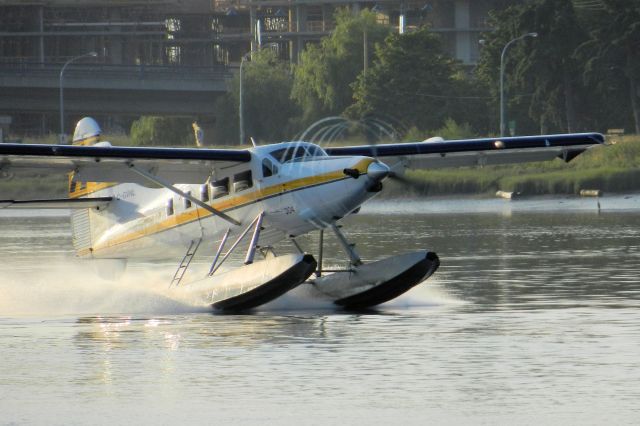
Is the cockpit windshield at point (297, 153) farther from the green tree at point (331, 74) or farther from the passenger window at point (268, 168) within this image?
the green tree at point (331, 74)

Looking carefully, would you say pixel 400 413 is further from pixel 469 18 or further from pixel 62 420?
pixel 469 18

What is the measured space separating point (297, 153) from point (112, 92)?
8368 centimetres

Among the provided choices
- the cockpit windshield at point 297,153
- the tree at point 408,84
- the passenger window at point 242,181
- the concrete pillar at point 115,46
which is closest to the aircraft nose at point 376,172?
the cockpit windshield at point 297,153

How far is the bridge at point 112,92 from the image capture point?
101188 mm

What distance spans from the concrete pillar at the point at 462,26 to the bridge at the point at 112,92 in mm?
34587

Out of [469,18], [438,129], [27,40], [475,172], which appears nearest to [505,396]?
[475,172]

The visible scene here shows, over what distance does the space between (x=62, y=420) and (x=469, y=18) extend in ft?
405

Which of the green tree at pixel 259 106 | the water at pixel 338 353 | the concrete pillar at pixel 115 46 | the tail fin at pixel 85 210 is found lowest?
the water at pixel 338 353

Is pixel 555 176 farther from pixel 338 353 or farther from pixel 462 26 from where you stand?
pixel 462 26

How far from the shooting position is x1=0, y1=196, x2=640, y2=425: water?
1202cm

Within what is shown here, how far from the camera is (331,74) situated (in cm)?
9194

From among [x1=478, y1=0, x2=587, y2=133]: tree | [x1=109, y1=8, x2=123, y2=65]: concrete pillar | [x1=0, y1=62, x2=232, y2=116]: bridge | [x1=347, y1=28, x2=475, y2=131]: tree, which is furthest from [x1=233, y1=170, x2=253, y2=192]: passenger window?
[x1=109, y1=8, x2=123, y2=65]: concrete pillar

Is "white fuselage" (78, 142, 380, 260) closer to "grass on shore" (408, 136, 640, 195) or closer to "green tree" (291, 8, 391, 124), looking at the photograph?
"grass on shore" (408, 136, 640, 195)

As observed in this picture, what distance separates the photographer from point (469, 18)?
132875 millimetres
